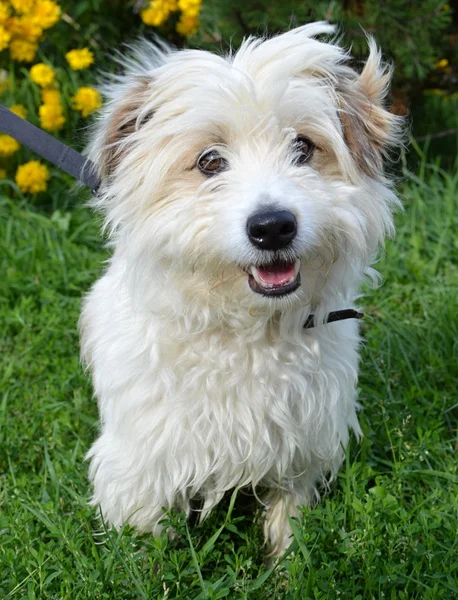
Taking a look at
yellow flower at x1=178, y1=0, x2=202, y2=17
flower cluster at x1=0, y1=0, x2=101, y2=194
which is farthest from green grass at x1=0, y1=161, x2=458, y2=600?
yellow flower at x1=178, y1=0, x2=202, y2=17

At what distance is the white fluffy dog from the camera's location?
2.08 meters

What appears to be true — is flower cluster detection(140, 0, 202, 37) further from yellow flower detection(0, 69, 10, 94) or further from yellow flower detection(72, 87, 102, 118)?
yellow flower detection(0, 69, 10, 94)

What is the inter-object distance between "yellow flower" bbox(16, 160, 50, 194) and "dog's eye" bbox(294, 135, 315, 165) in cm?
268

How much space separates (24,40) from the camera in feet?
15.3

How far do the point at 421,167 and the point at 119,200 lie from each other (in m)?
2.90

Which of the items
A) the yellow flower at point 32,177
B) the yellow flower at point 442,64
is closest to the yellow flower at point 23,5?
the yellow flower at point 32,177

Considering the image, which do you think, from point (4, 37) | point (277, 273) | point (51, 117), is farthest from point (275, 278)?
point (4, 37)

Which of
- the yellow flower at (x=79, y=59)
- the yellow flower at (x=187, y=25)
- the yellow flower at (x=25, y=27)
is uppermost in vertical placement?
the yellow flower at (x=187, y=25)

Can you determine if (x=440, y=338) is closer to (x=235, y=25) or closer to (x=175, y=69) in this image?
(x=175, y=69)

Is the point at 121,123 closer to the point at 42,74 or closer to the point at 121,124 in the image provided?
the point at 121,124

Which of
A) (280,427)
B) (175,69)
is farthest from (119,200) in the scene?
(280,427)

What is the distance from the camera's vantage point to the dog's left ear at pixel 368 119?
224 centimetres

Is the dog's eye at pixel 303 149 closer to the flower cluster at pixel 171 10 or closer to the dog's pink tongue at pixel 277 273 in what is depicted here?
the dog's pink tongue at pixel 277 273

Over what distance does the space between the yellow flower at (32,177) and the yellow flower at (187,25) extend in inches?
46.3
